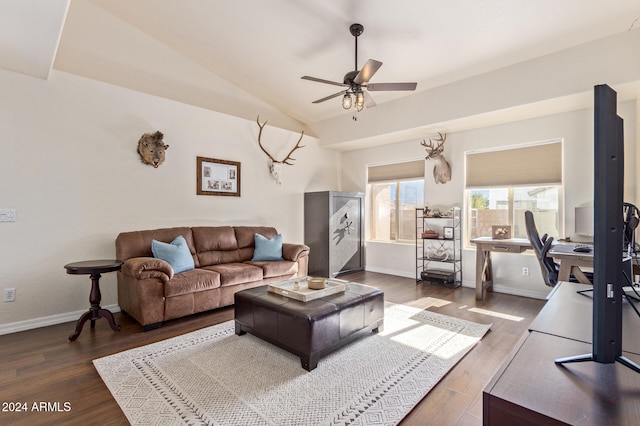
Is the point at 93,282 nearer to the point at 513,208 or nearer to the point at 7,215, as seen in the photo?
the point at 7,215

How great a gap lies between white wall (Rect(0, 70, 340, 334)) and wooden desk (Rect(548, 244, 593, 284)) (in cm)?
431

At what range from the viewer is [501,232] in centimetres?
439

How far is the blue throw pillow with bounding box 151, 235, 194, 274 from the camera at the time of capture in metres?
3.49

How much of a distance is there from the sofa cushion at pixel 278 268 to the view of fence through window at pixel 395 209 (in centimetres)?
238

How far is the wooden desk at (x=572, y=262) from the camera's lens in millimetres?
2914

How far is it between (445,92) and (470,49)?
2.70ft

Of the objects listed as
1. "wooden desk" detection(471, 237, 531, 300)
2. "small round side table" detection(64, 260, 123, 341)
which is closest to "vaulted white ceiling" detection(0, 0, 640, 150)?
"small round side table" detection(64, 260, 123, 341)

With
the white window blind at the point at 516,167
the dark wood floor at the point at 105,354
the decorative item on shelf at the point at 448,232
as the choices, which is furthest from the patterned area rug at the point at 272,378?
the white window blind at the point at 516,167

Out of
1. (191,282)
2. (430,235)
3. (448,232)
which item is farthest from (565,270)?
(191,282)

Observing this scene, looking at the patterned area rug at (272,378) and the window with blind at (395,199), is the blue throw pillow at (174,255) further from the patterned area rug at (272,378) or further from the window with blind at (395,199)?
the window with blind at (395,199)

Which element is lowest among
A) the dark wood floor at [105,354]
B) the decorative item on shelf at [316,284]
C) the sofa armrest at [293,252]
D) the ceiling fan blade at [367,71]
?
the dark wood floor at [105,354]

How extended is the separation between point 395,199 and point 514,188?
6.59ft

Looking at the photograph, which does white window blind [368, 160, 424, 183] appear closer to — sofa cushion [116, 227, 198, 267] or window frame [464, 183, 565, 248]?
window frame [464, 183, 565, 248]

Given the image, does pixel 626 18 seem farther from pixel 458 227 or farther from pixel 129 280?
pixel 129 280
